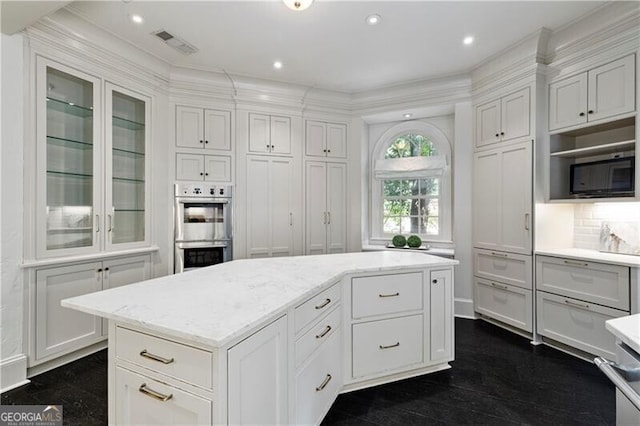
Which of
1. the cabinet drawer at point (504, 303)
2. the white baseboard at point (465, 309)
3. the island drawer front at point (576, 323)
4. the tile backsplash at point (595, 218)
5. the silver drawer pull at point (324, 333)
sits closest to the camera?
the silver drawer pull at point (324, 333)

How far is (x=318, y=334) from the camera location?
1677 mm

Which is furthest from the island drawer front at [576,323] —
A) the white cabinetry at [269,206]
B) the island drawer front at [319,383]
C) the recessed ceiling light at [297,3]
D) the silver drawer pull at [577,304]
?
the recessed ceiling light at [297,3]

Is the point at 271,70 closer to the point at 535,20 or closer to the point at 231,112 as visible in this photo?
the point at 231,112

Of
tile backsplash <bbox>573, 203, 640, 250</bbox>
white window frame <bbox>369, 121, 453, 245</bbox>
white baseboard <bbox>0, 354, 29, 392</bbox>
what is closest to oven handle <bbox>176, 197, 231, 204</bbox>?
white baseboard <bbox>0, 354, 29, 392</bbox>

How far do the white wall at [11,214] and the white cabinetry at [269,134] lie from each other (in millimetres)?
2008

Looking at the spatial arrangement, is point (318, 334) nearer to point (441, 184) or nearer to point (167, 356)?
point (167, 356)

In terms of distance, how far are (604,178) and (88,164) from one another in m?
4.33

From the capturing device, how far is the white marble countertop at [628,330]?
93cm

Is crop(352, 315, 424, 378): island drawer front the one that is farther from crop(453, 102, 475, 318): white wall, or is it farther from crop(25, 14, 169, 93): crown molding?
crop(25, 14, 169, 93): crown molding

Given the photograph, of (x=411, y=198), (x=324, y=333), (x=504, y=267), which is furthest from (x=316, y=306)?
(x=411, y=198)

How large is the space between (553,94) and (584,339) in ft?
7.02

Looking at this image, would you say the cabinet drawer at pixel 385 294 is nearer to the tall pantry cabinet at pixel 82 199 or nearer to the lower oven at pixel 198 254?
the lower oven at pixel 198 254

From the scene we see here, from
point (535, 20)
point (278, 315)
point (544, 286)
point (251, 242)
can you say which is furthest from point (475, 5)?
point (251, 242)

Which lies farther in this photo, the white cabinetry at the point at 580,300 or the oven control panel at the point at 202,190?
the oven control panel at the point at 202,190
